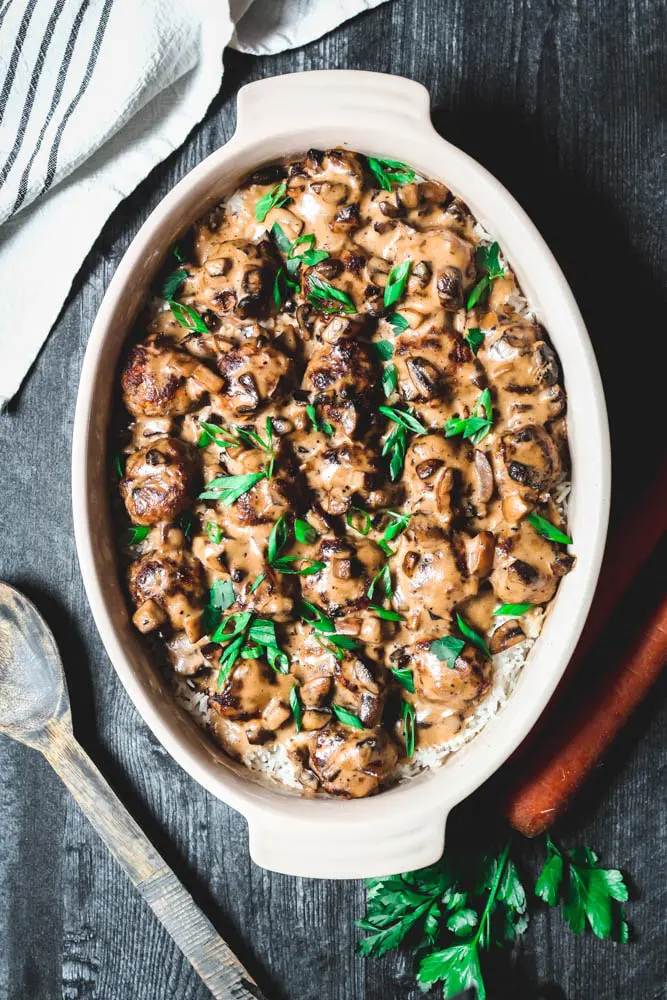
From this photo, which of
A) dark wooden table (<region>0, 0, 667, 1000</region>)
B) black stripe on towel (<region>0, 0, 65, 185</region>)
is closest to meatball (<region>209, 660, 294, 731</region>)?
dark wooden table (<region>0, 0, 667, 1000</region>)

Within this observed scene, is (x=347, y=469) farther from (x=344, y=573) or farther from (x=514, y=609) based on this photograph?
(x=514, y=609)

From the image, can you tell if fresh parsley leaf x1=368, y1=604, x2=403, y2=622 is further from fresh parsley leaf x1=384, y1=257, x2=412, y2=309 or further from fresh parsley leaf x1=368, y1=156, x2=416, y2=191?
fresh parsley leaf x1=368, y1=156, x2=416, y2=191

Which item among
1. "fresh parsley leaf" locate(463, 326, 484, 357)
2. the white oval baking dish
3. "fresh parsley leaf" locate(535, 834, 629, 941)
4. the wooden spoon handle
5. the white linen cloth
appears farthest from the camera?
the wooden spoon handle

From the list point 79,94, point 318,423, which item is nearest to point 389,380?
point 318,423

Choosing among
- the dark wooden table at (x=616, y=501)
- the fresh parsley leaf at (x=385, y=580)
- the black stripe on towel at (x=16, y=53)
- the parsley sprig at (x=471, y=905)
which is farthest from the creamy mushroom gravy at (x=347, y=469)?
the black stripe on towel at (x=16, y=53)

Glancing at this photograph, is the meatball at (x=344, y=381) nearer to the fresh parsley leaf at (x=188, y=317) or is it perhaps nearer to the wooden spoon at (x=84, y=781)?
the fresh parsley leaf at (x=188, y=317)
